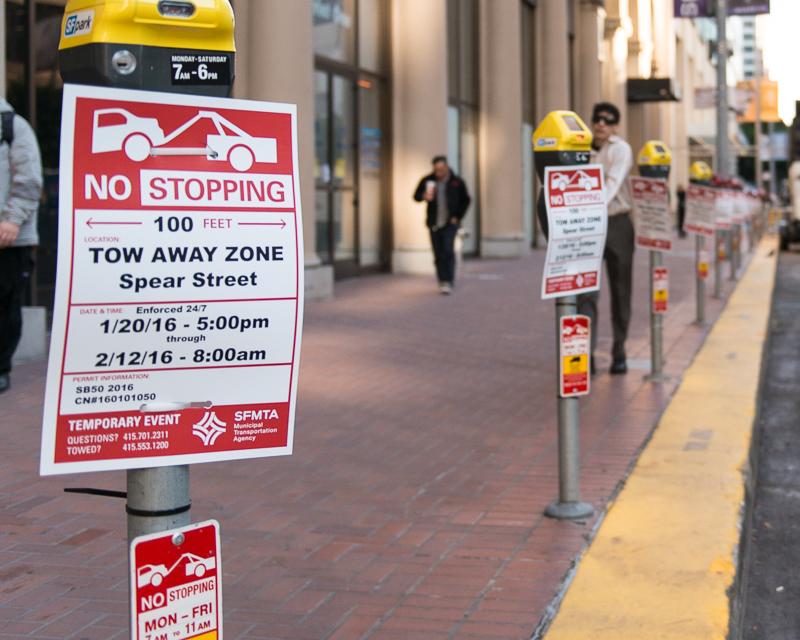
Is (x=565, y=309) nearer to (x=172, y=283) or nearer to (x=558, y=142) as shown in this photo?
(x=558, y=142)

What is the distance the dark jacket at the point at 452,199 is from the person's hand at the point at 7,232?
984cm

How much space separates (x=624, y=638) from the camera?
4000 millimetres

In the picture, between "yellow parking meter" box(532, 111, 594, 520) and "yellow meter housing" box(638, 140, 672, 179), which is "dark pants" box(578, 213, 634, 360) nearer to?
"yellow meter housing" box(638, 140, 672, 179)

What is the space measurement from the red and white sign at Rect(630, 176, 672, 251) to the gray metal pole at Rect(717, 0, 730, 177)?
Answer: 12.8 m

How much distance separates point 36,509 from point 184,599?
3.16m

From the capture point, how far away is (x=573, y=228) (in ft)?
18.7

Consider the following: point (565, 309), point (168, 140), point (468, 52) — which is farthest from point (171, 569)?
point (468, 52)

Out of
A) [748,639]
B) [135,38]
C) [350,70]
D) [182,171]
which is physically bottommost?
[748,639]

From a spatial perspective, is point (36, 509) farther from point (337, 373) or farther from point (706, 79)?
point (706, 79)

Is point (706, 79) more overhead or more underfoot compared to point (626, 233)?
more overhead

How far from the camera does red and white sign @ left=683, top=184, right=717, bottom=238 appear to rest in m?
14.3

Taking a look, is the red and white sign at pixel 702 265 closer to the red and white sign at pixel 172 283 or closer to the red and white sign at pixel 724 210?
the red and white sign at pixel 724 210

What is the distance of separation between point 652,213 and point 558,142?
15.3 feet

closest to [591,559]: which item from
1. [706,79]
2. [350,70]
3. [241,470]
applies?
[241,470]
